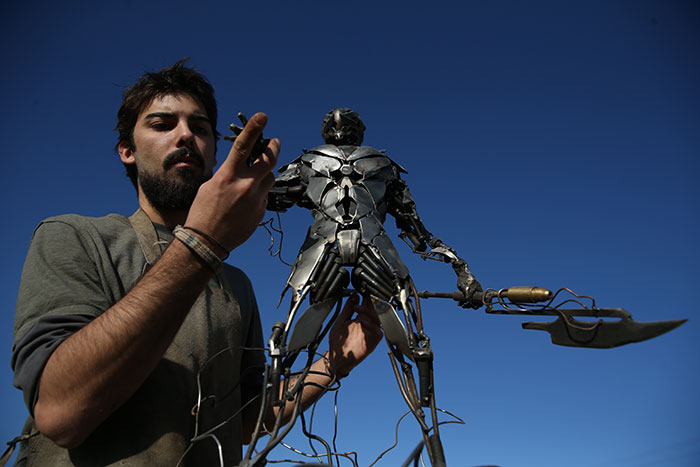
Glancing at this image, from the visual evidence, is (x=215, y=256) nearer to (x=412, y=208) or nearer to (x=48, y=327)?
(x=48, y=327)

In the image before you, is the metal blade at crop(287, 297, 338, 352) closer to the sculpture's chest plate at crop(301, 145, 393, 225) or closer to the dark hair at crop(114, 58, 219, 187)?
the sculpture's chest plate at crop(301, 145, 393, 225)

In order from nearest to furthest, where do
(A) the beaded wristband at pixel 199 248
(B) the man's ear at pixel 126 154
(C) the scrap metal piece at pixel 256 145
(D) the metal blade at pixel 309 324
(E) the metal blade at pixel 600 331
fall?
(A) the beaded wristband at pixel 199 248 < (C) the scrap metal piece at pixel 256 145 < (E) the metal blade at pixel 600 331 < (D) the metal blade at pixel 309 324 < (B) the man's ear at pixel 126 154

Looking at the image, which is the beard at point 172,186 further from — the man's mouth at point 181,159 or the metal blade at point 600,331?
the metal blade at point 600,331

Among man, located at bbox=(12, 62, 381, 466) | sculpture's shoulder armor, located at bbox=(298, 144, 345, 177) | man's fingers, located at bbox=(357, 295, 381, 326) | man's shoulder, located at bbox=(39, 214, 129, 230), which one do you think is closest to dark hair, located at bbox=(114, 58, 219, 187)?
man, located at bbox=(12, 62, 381, 466)

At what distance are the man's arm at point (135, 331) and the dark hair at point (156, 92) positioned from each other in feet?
4.00

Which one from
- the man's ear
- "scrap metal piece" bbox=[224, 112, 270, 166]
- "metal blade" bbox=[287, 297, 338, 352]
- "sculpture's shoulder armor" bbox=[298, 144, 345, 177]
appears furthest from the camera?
"sculpture's shoulder armor" bbox=[298, 144, 345, 177]

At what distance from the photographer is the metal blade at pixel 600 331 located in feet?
5.93

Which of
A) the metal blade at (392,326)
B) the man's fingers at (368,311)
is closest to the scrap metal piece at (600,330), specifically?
the metal blade at (392,326)

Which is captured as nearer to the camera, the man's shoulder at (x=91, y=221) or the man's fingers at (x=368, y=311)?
the man's shoulder at (x=91, y=221)

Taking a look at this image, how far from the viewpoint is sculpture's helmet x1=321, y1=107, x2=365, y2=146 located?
124 inches

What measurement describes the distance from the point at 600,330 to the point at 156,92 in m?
2.59

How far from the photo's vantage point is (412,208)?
9.89 feet

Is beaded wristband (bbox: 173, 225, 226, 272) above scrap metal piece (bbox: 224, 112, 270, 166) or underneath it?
underneath

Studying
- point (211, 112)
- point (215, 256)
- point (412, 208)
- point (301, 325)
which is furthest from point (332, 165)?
Answer: point (215, 256)
